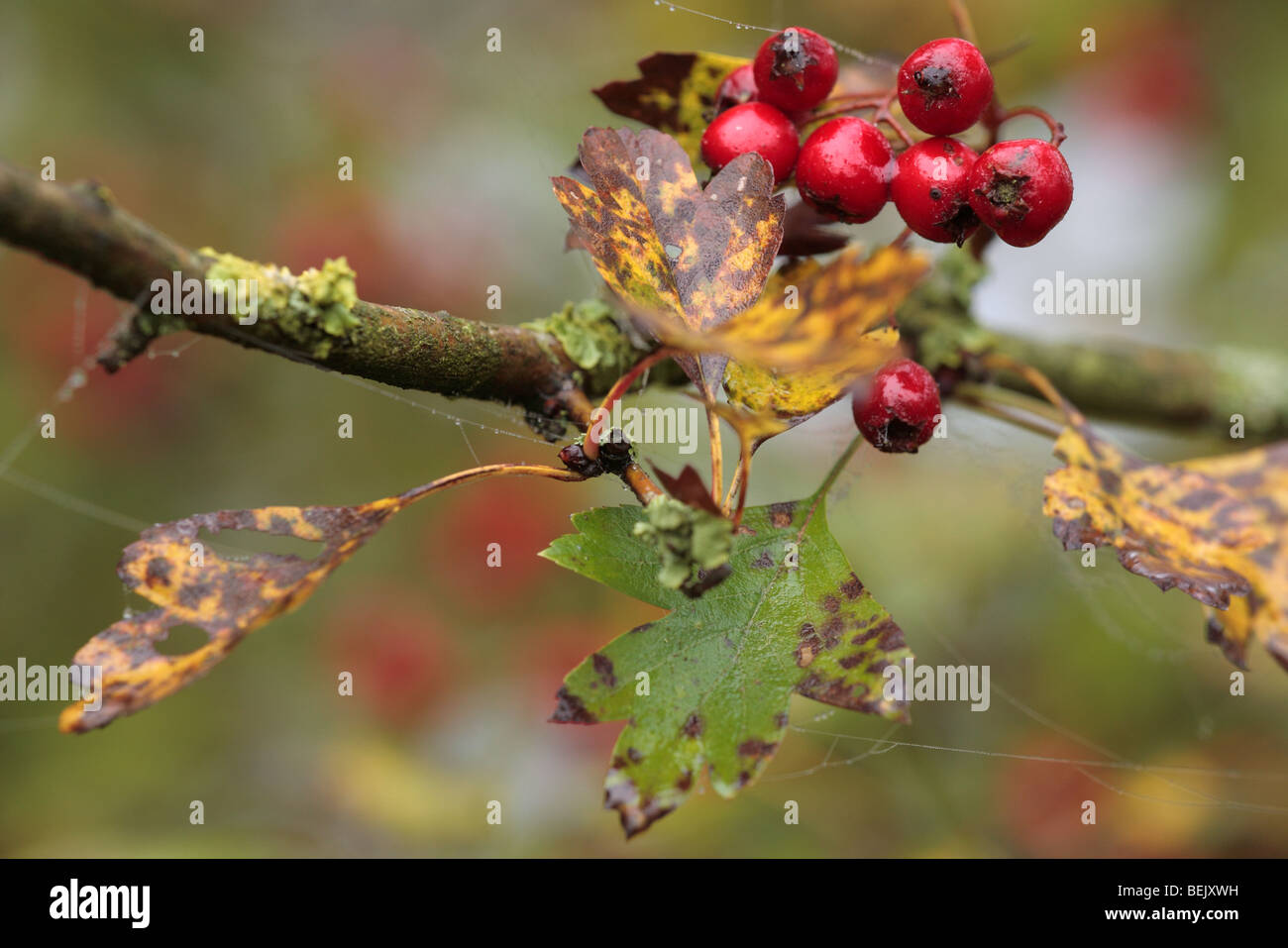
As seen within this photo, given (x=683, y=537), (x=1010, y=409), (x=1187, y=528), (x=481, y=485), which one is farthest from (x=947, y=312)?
(x=481, y=485)

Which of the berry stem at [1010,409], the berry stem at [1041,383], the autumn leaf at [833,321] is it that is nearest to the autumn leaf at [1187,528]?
the berry stem at [1041,383]

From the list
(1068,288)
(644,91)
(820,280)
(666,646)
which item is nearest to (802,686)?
(666,646)

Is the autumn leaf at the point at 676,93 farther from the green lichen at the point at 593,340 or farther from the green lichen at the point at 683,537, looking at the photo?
the green lichen at the point at 683,537

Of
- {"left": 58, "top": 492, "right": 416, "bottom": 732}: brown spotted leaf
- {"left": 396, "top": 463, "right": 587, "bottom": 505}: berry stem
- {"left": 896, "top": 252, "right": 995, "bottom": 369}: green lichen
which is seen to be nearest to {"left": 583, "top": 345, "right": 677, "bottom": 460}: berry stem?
{"left": 396, "top": 463, "right": 587, "bottom": 505}: berry stem

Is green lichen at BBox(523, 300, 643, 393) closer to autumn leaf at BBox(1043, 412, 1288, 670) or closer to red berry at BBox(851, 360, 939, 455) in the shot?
red berry at BBox(851, 360, 939, 455)

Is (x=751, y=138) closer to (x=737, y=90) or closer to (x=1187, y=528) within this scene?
(x=737, y=90)

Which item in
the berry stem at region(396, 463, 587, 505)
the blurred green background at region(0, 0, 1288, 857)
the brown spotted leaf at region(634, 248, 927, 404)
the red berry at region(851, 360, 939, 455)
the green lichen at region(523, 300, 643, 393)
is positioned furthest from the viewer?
the blurred green background at region(0, 0, 1288, 857)

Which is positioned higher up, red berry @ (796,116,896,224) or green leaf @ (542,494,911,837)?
red berry @ (796,116,896,224)
